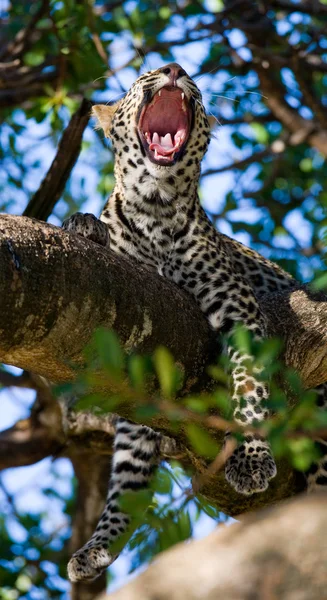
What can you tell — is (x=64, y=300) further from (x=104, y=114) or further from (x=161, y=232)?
(x=104, y=114)

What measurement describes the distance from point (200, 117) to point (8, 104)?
2.14m

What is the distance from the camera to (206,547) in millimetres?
1585

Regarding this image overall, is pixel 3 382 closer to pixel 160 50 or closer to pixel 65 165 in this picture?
pixel 65 165

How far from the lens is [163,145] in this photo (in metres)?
5.83

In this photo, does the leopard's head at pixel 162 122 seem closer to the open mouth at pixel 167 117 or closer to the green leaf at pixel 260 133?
the open mouth at pixel 167 117

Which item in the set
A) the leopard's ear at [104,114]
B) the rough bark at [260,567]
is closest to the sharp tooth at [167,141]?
the leopard's ear at [104,114]

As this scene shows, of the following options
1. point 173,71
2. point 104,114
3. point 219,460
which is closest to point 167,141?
point 173,71

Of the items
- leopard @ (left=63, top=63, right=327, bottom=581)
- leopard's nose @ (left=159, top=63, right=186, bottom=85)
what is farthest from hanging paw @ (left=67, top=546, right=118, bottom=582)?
leopard's nose @ (left=159, top=63, right=186, bottom=85)

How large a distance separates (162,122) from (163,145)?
189 mm

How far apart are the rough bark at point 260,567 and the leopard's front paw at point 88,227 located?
323 cm

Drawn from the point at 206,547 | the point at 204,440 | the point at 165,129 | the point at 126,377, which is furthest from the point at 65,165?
the point at 206,547

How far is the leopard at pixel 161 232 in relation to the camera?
5.08 metres

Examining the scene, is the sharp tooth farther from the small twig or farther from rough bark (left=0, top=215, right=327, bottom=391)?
the small twig

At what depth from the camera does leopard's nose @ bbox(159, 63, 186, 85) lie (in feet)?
19.1
